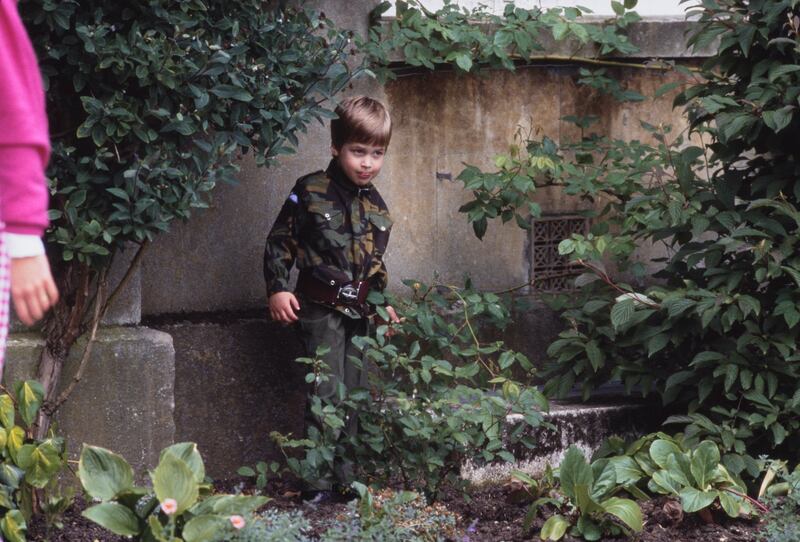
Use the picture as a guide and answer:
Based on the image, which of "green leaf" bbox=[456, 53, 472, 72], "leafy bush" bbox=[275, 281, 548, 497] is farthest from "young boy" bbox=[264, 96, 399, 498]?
"green leaf" bbox=[456, 53, 472, 72]

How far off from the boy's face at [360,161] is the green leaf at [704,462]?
5.21ft

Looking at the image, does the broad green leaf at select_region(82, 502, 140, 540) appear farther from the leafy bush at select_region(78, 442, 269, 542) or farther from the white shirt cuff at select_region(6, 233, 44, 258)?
the white shirt cuff at select_region(6, 233, 44, 258)

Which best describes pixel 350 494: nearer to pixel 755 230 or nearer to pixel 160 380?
pixel 160 380

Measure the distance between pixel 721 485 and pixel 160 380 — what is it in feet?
6.80

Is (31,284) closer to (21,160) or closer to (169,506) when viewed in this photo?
(21,160)

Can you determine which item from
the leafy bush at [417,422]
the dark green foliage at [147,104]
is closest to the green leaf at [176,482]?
the leafy bush at [417,422]

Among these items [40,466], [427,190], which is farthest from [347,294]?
[40,466]

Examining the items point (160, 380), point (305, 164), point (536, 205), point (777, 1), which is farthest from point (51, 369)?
point (777, 1)

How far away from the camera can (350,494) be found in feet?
16.1

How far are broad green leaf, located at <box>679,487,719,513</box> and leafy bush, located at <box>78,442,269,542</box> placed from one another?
1581 mm

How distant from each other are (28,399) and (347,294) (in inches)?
51.2

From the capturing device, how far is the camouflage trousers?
16.1 ft

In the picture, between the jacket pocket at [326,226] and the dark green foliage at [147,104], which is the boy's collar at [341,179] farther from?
the dark green foliage at [147,104]

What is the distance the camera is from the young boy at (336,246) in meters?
4.96
